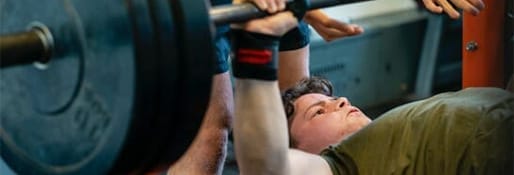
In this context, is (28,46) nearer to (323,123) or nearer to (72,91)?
(72,91)

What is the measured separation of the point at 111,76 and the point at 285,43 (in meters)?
1.03

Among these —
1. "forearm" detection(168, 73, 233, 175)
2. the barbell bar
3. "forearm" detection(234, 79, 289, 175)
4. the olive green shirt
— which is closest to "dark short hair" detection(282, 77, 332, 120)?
"forearm" detection(168, 73, 233, 175)

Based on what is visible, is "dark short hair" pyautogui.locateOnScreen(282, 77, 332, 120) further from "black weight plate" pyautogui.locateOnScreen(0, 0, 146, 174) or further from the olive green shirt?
"black weight plate" pyautogui.locateOnScreen(0, 0, 146, 174)

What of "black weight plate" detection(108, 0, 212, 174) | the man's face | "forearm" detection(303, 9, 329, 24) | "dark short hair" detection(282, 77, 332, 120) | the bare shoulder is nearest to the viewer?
"black weight plate" detection(108, 0, 212, 174)

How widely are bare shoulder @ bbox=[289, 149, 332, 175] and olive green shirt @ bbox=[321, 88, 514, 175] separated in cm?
2

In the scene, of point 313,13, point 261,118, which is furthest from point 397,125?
point 261,118

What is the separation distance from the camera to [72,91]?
1.42 meters

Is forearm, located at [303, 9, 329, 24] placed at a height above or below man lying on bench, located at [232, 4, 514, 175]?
above

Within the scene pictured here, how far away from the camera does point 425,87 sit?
14.6ft

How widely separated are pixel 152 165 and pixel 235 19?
0.26m

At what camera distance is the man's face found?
7.11ft

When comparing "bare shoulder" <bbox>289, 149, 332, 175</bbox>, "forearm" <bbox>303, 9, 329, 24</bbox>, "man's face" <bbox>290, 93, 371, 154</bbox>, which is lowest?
"man's face" <bbox>290, 93, 371, 154</bbox>

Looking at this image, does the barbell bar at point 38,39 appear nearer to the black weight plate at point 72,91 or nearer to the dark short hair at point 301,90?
the black weight plate at point 72,91

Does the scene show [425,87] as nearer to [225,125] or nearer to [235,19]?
[225,125]
